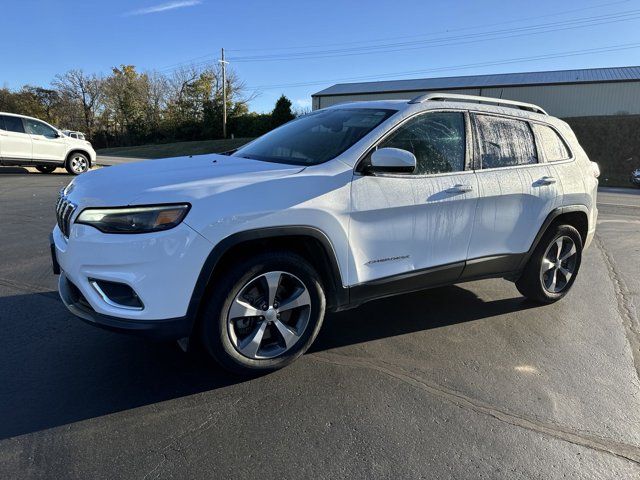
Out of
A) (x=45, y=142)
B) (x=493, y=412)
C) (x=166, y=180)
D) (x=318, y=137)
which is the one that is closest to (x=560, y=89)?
(x=45, y=142)

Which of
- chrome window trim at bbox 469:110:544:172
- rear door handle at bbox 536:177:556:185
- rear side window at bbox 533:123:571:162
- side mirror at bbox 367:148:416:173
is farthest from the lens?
rear side window at bbox 533:123:571:162

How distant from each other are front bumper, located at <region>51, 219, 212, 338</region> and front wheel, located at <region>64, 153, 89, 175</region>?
14817 millimetres

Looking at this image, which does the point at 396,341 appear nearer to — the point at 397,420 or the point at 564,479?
the point at 397,420

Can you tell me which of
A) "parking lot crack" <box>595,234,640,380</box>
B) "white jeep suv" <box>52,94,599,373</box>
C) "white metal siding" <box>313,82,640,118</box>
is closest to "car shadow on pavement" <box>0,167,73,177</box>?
"white jeep suv" <box>52,94,599,373</box>

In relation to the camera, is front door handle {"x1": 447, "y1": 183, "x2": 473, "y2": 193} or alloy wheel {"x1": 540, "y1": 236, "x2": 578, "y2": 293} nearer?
front door handle {"x1": 447, "y1": 183, "x2": 473, "y2": 193}

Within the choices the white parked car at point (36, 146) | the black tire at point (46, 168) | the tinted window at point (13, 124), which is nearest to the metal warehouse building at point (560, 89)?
the white parked car at point (36, 146)

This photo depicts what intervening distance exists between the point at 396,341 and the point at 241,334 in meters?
1.32

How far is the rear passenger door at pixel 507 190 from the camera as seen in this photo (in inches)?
152

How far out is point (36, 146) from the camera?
583 inches

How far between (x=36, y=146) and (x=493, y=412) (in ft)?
52.4

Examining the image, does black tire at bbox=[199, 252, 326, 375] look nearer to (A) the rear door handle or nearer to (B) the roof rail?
(B) the roof rail

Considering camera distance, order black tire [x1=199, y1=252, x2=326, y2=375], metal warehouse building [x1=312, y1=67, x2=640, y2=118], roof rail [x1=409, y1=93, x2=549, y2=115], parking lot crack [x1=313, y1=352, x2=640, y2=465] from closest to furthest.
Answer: parking lot crack [x1=313, y1=352, x2=640, y2=465] < black tire [x1=199, y1=252, x2=326, y2=375] < roof rail [x1=409, y1=93, x2=549, y2=115] < metal warehouse building [x1=312, y1=67, x2=640, y2=118]

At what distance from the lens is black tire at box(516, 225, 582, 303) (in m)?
4.39

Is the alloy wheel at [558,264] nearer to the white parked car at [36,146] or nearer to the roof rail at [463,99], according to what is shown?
the roof rail at [463,99]
